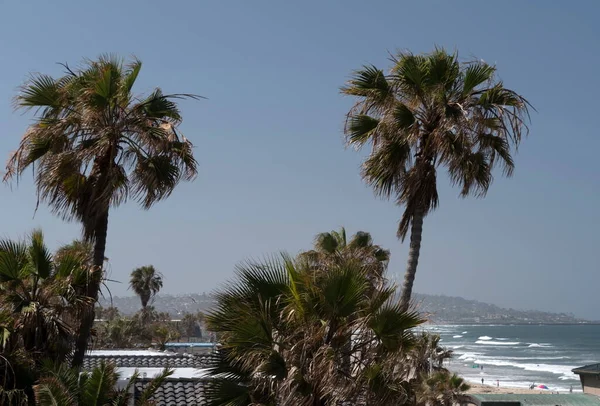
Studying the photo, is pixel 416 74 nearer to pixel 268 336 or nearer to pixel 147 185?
pixel 147 185

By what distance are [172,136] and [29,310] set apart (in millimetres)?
3648

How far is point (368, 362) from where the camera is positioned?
891 cm

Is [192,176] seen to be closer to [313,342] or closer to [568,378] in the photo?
[313,342]

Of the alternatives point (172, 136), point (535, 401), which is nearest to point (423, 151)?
point (172, 136)

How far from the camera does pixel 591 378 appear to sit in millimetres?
28844

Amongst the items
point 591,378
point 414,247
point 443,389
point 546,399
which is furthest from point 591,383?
point 414,247

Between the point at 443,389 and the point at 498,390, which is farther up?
the point at 498,390

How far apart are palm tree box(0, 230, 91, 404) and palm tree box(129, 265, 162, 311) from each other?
63.2m

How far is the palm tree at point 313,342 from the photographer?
8.73 m

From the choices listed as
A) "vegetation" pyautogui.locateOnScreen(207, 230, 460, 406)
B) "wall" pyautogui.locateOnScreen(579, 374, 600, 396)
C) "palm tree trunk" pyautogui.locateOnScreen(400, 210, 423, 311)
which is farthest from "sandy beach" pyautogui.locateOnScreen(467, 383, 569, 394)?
"vegetation" pyautogui.locateOnScreen(207, 230, 460, 406)

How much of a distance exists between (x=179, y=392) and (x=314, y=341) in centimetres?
495

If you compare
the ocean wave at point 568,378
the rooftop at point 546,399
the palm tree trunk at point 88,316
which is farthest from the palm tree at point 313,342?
the ocean wave at point 568,378

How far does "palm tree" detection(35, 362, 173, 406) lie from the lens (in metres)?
8.92

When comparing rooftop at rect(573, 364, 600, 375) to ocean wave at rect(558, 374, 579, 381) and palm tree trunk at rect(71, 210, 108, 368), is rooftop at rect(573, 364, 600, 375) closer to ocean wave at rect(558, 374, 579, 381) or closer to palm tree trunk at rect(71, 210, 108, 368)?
palm tree trunk at rect(71, 210, 108, 368)
